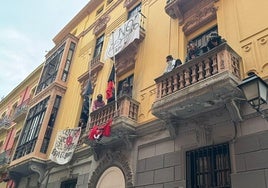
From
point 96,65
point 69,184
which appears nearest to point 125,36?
point 96,65

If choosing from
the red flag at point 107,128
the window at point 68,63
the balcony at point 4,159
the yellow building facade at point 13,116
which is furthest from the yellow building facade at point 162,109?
the yellow building facade at point 13,116

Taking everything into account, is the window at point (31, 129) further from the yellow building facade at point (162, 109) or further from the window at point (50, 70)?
the window at point (50, 70)

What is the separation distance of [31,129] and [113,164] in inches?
321

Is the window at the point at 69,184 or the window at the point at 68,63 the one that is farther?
the window at the point at 68,63

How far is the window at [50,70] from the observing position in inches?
691

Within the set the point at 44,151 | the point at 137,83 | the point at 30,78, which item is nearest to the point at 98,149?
the point at 137,83

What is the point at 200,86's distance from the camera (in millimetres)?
6977

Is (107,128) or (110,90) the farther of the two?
(110,90)

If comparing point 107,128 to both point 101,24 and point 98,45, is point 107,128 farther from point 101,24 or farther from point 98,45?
point 101,24

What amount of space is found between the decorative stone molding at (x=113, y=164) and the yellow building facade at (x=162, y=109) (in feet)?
0.12

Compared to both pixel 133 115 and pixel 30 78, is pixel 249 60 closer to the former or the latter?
pixel 133 115

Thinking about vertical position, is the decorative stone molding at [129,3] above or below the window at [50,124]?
above

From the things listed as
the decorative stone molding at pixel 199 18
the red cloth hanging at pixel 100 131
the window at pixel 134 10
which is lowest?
the red cloth hanging at pixel 100 131

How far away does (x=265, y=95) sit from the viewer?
4.98 meters
